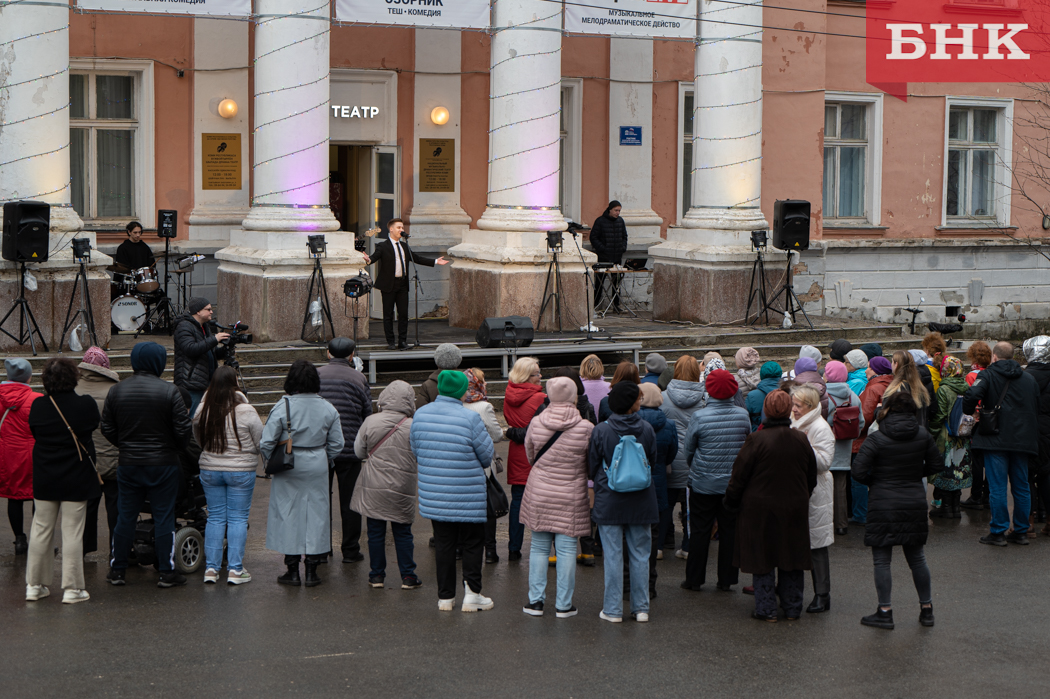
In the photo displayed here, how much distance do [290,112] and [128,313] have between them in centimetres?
313

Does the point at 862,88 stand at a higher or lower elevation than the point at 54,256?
higher

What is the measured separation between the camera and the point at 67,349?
569 inches

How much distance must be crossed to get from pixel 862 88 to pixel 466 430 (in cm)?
1555

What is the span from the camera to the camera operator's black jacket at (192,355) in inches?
414

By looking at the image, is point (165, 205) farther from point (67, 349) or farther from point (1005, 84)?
point (1005, 84)

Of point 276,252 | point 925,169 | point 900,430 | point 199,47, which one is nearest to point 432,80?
point 199,47

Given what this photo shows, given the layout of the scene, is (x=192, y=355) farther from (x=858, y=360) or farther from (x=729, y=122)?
(x=729, y=122)

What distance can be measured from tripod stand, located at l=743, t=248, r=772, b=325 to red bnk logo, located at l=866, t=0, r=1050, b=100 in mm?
5346

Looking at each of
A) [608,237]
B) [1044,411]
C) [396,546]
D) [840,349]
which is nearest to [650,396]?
[396,546]

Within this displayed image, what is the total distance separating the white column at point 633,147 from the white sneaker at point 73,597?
45.2 ft

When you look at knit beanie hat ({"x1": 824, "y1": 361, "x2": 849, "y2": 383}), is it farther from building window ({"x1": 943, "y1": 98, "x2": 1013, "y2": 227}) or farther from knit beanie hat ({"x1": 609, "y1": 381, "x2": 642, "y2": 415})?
building window ({"x1": 943, "y1": 98, "x2": 1013, "y2": 227})

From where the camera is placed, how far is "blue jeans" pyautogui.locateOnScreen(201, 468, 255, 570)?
28.1 ft

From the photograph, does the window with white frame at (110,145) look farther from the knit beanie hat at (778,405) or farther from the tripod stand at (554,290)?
the knit beanie hat at (778,405)

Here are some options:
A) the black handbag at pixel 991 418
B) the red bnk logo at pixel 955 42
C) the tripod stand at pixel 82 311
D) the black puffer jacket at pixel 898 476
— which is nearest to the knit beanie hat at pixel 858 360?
the black handbag at pixel 991 418
